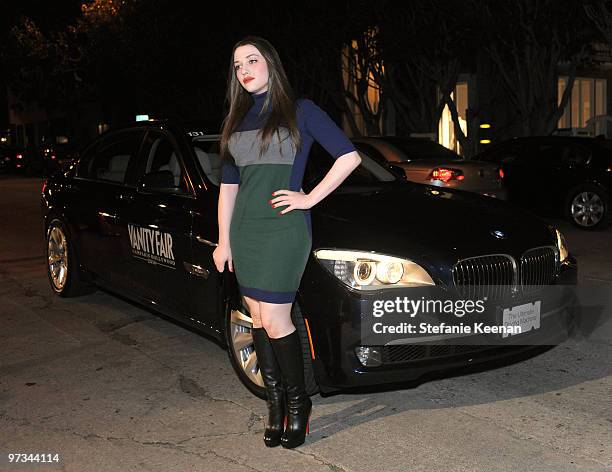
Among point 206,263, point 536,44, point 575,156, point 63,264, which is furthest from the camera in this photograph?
point 536,44

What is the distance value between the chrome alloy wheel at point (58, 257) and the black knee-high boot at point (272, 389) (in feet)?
11.9

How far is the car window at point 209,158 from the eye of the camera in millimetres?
5059

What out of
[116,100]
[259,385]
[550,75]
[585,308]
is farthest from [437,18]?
[116,100]

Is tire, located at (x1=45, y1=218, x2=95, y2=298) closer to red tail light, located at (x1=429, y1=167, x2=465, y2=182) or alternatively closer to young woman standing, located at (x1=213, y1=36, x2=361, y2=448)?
young woman standing, located at (x1=213, y1=36, x2=361, y2=448)

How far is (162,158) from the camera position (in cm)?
602

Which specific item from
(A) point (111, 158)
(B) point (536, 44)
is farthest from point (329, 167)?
(B) point (536, 44)

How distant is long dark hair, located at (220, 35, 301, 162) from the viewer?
3.36 m

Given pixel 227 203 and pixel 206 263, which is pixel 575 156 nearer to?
pixel 206 263

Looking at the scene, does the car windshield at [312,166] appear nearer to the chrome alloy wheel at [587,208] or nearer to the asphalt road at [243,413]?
the asphalt road at [243,413]

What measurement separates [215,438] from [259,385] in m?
0.51

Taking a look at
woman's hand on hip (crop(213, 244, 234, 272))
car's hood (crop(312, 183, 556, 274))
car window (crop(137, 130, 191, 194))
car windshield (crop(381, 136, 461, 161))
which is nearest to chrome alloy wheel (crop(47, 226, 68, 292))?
car window (crop(137, 130, 191, 194))

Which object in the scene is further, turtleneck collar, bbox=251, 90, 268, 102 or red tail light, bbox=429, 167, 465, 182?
red tail light, bbox=429, 167, 465, 182

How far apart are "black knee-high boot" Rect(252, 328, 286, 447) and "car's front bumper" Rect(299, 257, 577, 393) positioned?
0.97 feet

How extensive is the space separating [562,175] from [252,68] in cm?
928
